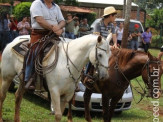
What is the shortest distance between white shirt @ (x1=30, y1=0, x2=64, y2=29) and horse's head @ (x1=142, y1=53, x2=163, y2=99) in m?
2.00

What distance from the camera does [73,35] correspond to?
2078cm

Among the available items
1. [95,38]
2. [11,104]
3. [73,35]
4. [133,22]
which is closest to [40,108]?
[11,104]

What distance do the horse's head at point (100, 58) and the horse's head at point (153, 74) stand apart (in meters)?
1.44

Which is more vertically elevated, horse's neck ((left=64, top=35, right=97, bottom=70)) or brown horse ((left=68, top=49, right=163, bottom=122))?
horse's neck ((left=64, top=35, right=97, bottom=70))

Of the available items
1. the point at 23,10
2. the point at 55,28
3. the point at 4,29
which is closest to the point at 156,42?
the point at 23,10

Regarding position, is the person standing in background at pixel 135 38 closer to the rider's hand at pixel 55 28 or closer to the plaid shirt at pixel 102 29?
the plaid shirt at pixel 102 29

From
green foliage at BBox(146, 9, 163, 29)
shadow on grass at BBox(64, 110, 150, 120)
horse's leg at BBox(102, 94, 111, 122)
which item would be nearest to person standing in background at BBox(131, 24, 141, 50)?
shadow on grass at BBox(64, 110, 150, 120)

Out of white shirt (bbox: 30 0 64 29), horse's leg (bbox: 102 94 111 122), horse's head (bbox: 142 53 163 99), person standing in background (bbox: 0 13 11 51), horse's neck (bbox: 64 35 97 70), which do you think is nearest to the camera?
horse's neck (bbox: 64 35 97 70)

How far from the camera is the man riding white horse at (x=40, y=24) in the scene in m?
7.03

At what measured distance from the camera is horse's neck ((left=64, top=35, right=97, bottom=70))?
263 inches

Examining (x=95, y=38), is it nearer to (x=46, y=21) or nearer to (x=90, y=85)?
(x=46, y=21)

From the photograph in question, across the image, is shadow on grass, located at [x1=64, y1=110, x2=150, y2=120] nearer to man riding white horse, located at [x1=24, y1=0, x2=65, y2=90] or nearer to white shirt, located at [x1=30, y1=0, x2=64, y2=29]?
man riding white horse, located at [x1=24, y1=0, x2=65, y2=90]

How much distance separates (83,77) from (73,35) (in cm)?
1230

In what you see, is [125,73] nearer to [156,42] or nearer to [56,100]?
[56,100]
